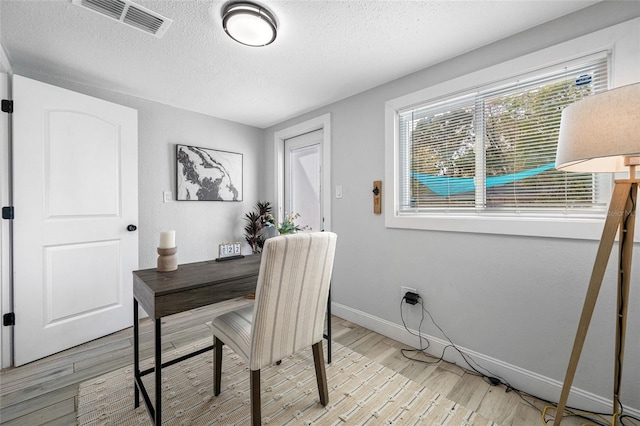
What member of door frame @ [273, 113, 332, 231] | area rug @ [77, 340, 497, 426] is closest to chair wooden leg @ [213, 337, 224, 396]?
area rug @ [77, 340, 497, 426]

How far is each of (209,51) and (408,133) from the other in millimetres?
1688

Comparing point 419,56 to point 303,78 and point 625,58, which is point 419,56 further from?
point 625,58

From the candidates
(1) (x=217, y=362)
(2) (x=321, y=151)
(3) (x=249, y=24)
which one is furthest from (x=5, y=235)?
(2) (x=321, y=151)

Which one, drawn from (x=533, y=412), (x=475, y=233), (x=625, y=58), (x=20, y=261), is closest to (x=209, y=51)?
(x=20, y=261)

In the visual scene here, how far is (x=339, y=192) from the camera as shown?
2785 millimetres

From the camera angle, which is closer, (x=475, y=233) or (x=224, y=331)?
(x=224, y=331)

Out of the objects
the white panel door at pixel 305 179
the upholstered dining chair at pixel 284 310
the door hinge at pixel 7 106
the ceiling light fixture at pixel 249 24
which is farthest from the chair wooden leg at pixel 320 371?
the door hinge at pixel 7 106

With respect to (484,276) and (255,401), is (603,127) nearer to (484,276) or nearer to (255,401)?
(484,276)

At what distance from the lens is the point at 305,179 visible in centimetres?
343

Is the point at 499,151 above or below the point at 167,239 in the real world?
above

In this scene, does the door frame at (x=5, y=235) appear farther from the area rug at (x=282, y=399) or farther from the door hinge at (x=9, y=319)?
the area rug at (x=282, y=399)

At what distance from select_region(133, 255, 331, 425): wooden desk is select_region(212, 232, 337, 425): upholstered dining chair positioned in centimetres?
22

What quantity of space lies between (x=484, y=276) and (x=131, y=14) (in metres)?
2.79

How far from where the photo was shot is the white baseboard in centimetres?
148
